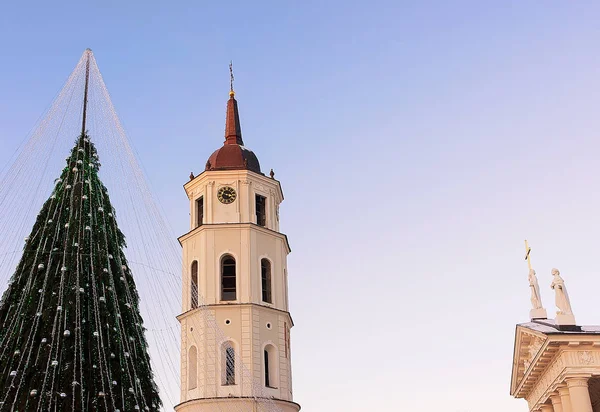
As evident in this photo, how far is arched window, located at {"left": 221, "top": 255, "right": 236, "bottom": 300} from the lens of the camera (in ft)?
138

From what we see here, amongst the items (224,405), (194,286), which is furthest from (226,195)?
(224,405)

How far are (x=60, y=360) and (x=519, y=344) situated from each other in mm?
22868

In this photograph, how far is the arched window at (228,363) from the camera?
3932 centimetres

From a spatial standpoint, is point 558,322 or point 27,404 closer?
point 27,404

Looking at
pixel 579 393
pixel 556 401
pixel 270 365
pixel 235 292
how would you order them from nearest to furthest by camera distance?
pixel 579 393, pixel 556 401, pixel 270 365, pixel 235 292

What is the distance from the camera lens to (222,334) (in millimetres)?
38344

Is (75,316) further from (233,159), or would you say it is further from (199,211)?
(233,159)

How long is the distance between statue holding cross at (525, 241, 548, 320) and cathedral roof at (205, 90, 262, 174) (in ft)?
58.7

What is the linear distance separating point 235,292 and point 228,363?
407 centimetres

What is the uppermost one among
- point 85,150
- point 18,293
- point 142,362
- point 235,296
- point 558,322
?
point 235,296

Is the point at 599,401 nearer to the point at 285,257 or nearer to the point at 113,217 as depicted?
the point at 285,257

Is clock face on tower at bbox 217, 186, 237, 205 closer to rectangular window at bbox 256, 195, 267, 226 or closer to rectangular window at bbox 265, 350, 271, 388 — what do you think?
rectangular window at bbox 256, 195, 267, 226

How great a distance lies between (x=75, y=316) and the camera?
16.8 metres

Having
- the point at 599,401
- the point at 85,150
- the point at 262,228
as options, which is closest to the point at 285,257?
the point at 262,228
